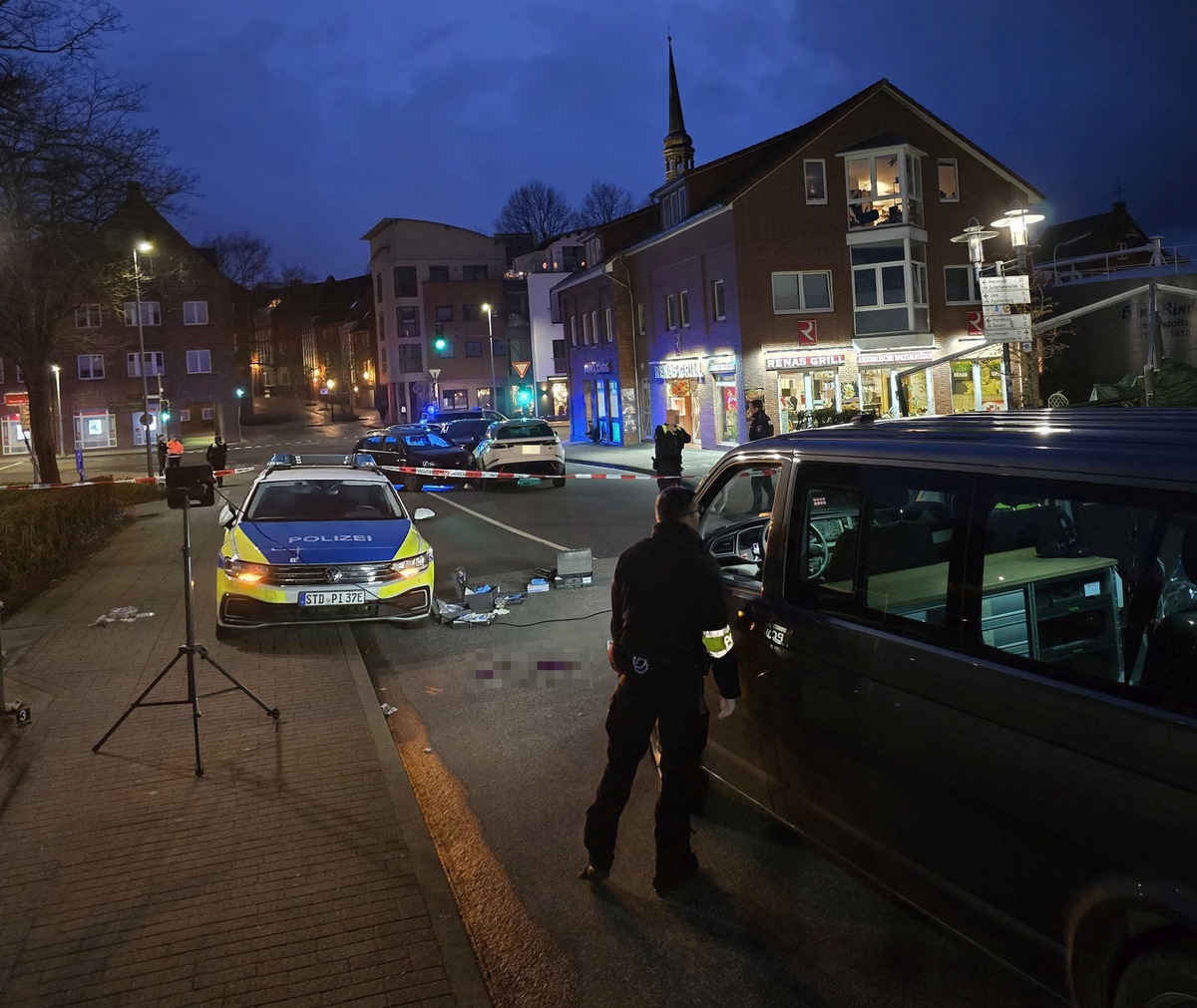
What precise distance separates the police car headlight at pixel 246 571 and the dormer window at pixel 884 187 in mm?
28441

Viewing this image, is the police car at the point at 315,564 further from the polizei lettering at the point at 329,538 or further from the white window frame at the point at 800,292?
the white window frame at the point at 800,292

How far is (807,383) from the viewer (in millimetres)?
33938

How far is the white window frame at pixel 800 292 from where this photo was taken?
1321 inches

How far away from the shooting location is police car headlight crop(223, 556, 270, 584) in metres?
9.58

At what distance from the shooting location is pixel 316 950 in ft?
13.9

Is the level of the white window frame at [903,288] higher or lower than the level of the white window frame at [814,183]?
lower

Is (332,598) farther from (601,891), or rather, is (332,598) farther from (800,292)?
(800,292)

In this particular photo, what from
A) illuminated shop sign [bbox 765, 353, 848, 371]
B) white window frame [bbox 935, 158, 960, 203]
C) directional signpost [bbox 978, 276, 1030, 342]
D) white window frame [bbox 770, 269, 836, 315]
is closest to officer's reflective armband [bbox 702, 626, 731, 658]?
directional signpost [bbox 978, 276, 1030, 342]

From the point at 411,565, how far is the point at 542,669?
212 centimetres

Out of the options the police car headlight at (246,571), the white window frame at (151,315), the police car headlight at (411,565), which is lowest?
the police car headlight at (411,565)

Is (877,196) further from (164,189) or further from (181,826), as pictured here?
(181,826)

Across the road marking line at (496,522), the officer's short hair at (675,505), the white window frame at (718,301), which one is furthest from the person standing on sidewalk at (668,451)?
the white window frame at (718,301)

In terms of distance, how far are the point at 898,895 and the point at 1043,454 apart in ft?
5.64

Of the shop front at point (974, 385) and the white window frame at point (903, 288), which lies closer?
the white window frame at point (903, 288)
